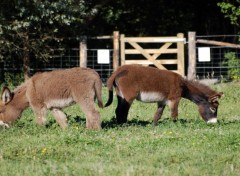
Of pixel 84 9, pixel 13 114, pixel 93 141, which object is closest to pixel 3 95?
pixel 13 114

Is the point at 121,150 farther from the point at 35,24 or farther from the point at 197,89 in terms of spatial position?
the point at 35,24

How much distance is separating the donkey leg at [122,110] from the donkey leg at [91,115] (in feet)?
5.10

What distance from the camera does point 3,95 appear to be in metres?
11.8

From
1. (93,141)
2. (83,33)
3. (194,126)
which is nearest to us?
(93,141)

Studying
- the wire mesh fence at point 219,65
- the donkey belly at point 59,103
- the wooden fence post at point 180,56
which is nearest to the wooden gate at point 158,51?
the wooden fence post at point 180,56

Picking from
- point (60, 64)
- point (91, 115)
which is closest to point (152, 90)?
point (91, 115)

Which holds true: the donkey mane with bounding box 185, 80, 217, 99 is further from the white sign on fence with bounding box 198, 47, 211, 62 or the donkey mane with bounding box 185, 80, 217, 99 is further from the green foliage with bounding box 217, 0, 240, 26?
the green foliage with bounding box 217, 0, 240, 26

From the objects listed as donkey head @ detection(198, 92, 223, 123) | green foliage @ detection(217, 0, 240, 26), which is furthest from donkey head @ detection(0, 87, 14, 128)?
green foliage @ detection(217, 0, 240, 26)

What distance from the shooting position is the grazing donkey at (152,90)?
492 inches

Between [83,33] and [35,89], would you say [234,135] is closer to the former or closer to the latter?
[35,89]

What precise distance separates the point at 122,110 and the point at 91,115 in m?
1.61

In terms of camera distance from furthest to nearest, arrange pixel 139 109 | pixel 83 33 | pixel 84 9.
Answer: pixel 83 33 → pixel 84 9 → pixel 139 109

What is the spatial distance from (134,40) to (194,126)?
11.3 metres

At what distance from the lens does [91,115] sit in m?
11.0
